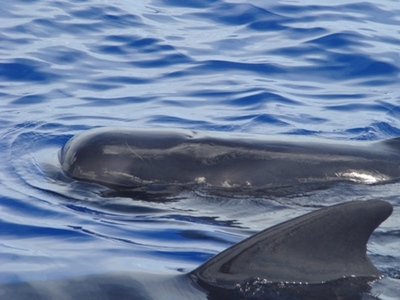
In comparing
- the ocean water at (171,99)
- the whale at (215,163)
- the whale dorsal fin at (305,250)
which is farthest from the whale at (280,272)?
the whale at (215,163)

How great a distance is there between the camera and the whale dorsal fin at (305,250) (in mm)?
4906

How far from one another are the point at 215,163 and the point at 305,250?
2.85 m

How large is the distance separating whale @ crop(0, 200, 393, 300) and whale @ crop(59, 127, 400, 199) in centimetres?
258

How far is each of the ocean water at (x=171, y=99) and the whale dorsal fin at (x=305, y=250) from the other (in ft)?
0.87

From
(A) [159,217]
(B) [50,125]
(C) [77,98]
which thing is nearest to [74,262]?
(A) [159,217]

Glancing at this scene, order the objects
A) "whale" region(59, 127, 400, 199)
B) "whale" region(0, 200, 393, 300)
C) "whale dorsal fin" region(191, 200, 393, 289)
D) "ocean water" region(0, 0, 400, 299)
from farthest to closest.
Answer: "whale" region(59, 127, 400, 199)
"ocean water" region(0, 0, 400, 299)
"whale dorsal fin" region(191, 200, 393, 289)
"whale" region(0, 200, 393, 300)

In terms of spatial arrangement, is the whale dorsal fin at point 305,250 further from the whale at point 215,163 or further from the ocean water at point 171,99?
the whale at point 215,163

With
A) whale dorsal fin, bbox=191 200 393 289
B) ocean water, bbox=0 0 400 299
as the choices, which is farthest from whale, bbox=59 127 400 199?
whale dorsal fin, bbox=191 200 393 289

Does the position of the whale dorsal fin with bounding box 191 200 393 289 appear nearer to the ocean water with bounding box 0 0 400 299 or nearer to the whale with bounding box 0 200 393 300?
the whale with bounding box 0 200 393 300

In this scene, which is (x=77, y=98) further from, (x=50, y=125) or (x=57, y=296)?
(x=57, y=296)

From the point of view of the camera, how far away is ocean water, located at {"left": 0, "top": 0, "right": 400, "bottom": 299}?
21.8ft

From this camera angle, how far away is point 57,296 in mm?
4645

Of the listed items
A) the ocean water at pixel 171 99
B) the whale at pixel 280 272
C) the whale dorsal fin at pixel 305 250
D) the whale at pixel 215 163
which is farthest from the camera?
the whale at pixel 215 163

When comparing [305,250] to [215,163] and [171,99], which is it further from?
[171,99]
